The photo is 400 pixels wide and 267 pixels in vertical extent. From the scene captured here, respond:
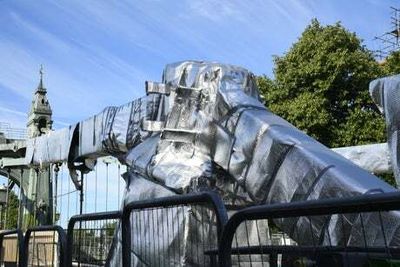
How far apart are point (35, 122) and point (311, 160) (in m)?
16.6

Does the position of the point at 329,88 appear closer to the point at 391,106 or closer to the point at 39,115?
the point at 39,115

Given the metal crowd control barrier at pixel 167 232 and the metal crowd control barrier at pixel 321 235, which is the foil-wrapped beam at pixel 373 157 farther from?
the metal crowd control barrier at pixel 321 235

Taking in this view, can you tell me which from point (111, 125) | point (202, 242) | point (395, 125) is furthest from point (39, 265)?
point (395, 125)

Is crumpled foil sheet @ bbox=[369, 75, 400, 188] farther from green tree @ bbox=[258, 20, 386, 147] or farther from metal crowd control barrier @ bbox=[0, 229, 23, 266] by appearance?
green tree @ bbox=[258, 20, 386, 147]

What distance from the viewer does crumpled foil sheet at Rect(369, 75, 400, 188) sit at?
4.66m

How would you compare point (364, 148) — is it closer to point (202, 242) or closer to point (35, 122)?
point (202, 242)

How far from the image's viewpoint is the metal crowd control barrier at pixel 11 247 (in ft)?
20.7

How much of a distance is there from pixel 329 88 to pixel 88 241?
608 inches

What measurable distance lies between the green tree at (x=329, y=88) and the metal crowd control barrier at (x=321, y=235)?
15.3m

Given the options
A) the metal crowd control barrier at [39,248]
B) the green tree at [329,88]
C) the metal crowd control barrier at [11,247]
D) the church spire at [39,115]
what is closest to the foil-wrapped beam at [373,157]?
the metal crowd control barrier at [39,248]

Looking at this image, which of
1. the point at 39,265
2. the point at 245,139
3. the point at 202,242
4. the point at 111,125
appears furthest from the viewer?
the point at 111,125

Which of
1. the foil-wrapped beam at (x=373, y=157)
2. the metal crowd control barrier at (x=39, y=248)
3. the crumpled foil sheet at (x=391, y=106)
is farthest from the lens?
the foil-wrapped beam at (x=373, y=157)

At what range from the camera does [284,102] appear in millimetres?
20266

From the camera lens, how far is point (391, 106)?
15.5 ft
